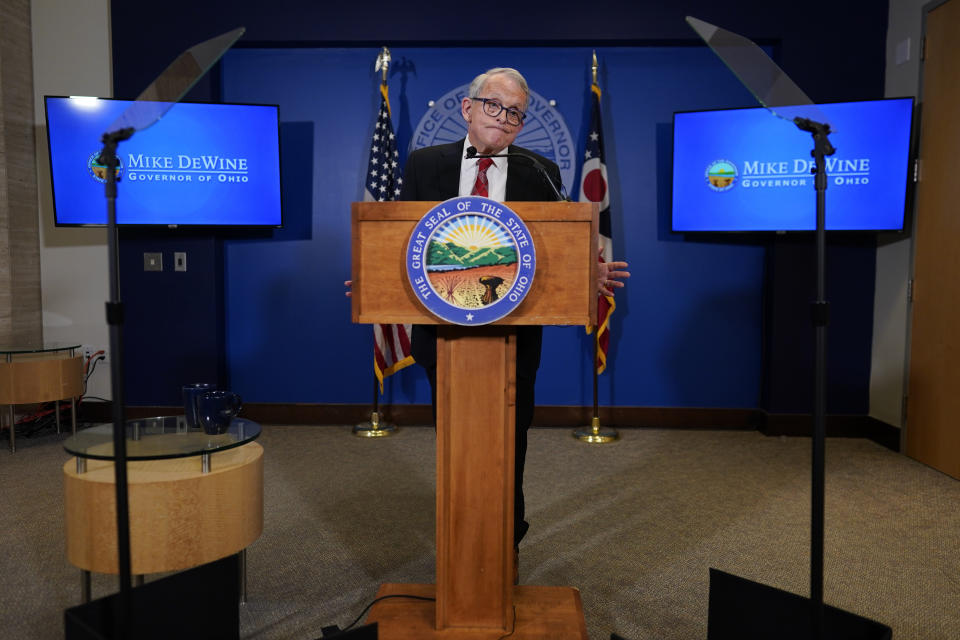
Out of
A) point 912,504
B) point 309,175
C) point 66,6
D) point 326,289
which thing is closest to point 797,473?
point 912,504

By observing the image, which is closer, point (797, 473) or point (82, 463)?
point (82, 463)

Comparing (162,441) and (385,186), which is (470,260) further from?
(385,186)

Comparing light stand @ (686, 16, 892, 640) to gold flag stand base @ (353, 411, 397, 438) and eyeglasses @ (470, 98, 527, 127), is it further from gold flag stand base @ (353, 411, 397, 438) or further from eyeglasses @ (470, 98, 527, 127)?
gold flag stand base @ (353, 411, 397, 438)

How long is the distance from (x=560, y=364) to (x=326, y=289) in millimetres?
1645

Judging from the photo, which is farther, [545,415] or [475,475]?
[545,415]

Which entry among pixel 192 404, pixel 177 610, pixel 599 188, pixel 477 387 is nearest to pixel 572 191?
pixel 599 188

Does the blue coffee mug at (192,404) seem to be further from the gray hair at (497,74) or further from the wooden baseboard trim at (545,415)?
the wooden baseboard trim at (545,415)

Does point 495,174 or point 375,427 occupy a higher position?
point 495,174

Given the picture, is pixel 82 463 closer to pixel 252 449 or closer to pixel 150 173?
pixel 252 449

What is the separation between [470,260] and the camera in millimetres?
1375

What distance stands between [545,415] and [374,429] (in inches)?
44.0

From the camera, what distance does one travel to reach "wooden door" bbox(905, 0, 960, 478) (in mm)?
3299

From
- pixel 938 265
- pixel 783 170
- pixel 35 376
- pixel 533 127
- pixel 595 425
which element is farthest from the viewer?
pixel 533 127

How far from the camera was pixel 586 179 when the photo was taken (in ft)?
13.4
